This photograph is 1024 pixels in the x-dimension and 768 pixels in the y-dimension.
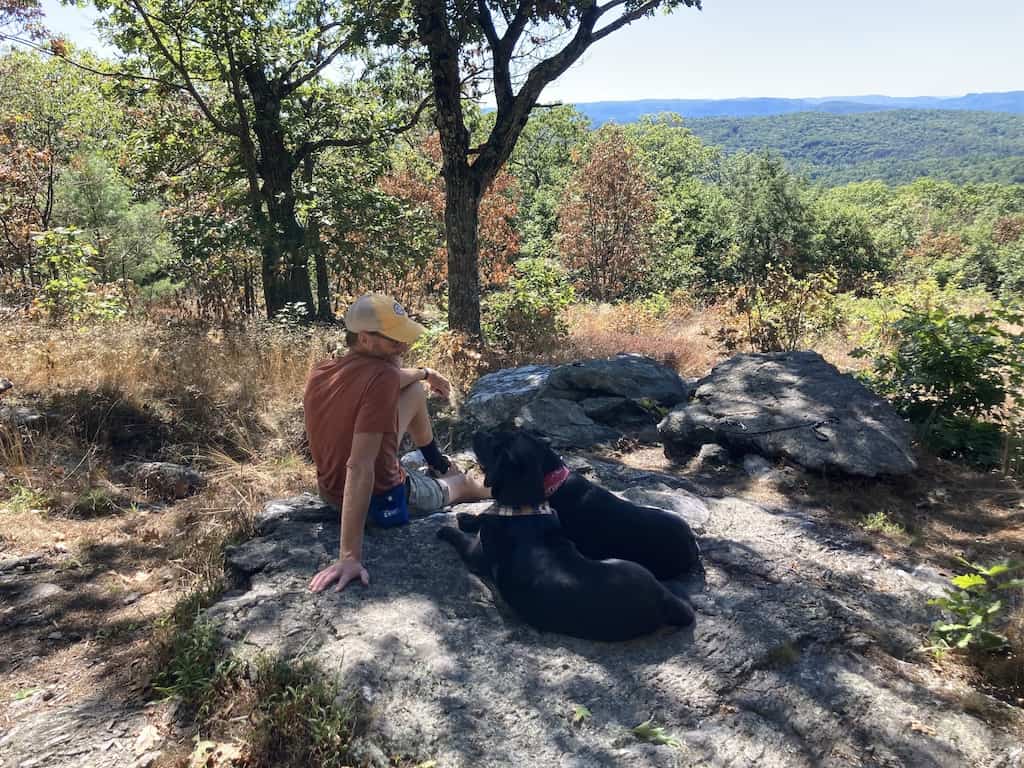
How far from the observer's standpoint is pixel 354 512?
2.91 meters

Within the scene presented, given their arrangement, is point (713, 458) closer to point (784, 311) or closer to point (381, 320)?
point (381, 320)

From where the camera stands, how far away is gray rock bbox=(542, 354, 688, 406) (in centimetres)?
622

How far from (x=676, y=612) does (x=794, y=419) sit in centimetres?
279

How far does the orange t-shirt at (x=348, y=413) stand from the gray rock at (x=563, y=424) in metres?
2.27

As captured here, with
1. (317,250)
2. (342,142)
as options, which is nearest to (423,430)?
(317,250)

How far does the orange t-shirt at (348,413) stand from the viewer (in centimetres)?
303

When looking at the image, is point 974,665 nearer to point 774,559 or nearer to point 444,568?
point 774,559

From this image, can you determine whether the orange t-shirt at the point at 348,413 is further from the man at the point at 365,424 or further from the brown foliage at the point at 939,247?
the brown foliage at the point at 939,247

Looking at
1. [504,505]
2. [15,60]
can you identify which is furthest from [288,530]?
[15,60]

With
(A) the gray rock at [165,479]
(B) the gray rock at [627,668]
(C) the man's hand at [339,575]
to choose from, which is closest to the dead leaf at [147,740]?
(B) the gray rock at [627,668]

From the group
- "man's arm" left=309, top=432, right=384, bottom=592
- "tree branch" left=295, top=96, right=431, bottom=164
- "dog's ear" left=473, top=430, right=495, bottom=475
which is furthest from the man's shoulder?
"tree branch" left=295, top=96, right=431, bottom=164

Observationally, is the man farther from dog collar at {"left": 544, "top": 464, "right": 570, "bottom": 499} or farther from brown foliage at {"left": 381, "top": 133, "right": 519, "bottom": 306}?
brown foliage at {"left": 381, "top": 133, "right": 519, "bottom": 306}

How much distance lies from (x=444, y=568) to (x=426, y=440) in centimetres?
92

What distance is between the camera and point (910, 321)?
18.1 ft
